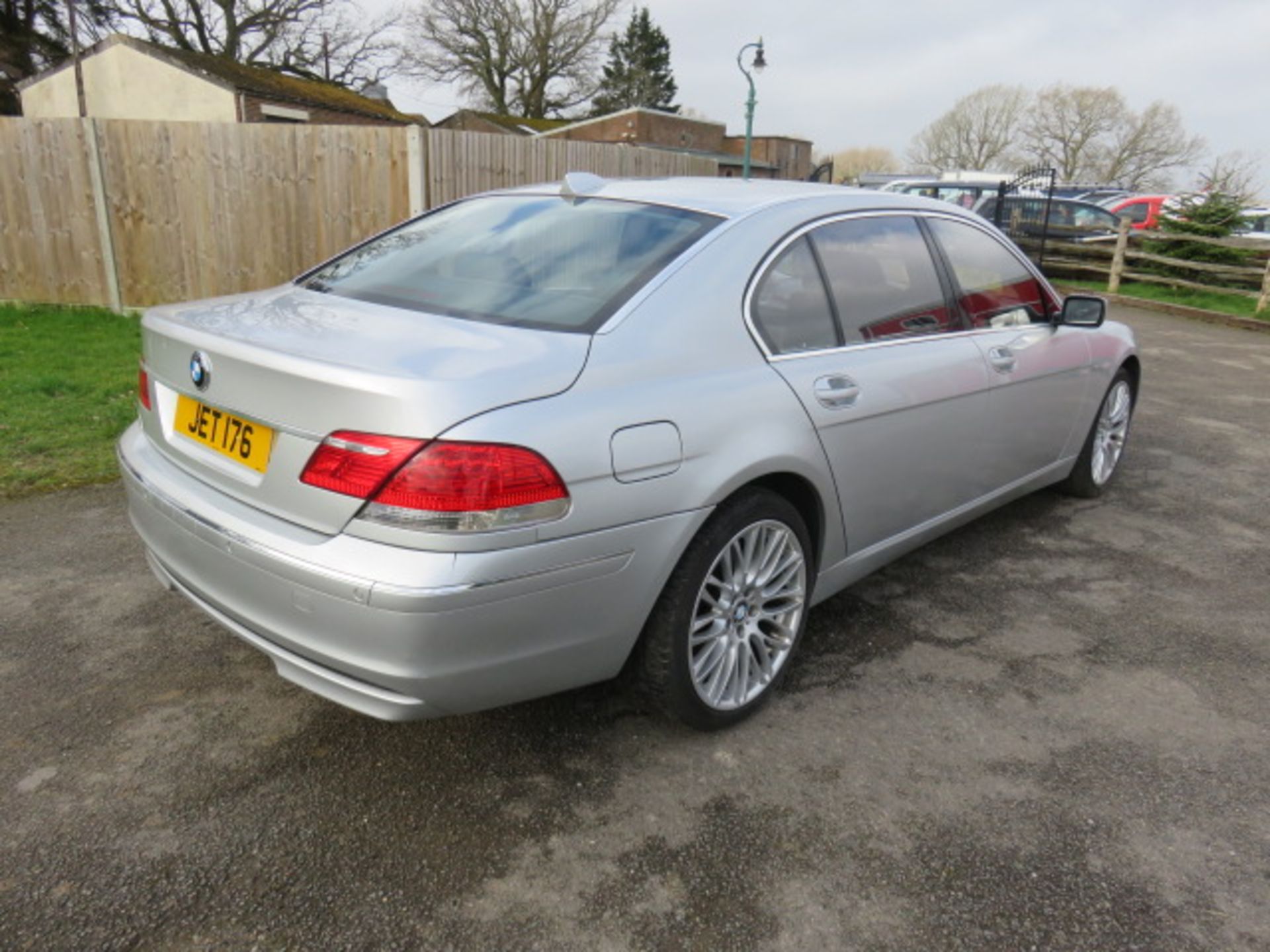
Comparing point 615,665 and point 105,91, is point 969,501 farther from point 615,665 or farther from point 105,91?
point 105,91

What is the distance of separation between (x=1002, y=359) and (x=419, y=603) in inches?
105

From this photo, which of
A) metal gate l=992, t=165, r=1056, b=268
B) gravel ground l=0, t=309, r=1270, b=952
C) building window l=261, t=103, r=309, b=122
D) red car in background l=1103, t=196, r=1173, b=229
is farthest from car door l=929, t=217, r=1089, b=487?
building window l=261, t=103, r=309, b=122

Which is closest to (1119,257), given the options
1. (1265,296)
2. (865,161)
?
(1265,296)

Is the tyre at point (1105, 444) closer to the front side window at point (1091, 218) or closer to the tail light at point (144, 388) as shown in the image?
the tail light at point (144, 388)

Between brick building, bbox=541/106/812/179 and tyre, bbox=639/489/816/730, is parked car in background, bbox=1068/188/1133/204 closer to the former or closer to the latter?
brick building, bbox=541/106/812/179

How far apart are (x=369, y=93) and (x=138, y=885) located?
43157 millimetres

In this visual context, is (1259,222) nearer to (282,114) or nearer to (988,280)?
(988,280)

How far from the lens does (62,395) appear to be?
6.19m

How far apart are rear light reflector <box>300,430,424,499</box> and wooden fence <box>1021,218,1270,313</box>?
1422 centimetres

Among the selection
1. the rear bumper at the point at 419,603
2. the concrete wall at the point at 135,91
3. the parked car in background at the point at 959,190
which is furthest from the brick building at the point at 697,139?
the rear bumper at the point at 419,603

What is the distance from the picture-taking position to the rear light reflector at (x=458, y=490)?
196cm

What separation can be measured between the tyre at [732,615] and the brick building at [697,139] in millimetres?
38740

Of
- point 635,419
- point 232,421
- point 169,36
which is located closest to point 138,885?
point 232,421

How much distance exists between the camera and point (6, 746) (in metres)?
2.55
